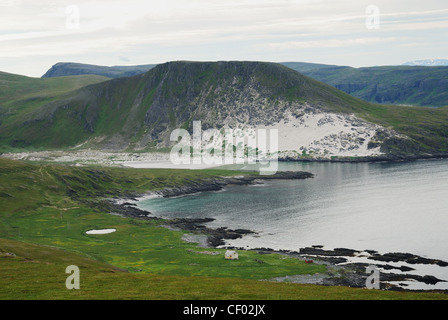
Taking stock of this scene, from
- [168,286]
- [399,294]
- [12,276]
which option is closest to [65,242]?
[12,276]

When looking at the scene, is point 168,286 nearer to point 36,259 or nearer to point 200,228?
point 36,259

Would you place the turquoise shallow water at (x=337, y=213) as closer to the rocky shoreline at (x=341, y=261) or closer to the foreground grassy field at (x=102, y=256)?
the rocky shoreline at (x=341, y=261)

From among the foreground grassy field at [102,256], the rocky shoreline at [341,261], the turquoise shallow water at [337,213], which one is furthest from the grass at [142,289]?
the turquoise shallow water at [337,213]

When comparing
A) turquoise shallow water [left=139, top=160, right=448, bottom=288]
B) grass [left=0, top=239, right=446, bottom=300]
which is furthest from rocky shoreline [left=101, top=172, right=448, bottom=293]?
grass [left=0, top=239, right=446, bottom=300]

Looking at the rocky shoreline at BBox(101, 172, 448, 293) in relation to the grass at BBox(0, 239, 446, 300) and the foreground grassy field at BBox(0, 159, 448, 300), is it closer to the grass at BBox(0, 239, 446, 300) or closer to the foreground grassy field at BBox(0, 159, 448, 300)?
the foreground grassy field at BBox(0, 159, 448, 300)

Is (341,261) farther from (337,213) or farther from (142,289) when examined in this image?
(142,289)
